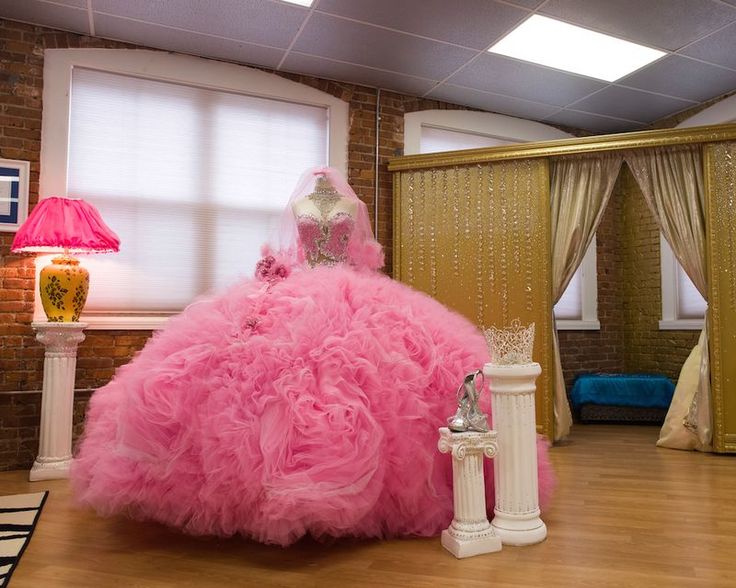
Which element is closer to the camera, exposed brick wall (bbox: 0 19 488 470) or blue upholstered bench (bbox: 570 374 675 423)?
exposed brick wall (bbox: 0 19 488 470)

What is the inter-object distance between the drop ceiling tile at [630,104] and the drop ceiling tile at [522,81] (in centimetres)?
16

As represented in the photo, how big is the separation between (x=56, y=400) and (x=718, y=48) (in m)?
4.84

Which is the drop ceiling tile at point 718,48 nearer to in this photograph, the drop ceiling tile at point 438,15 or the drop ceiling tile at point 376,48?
the drop ceiling tile at point 438,15

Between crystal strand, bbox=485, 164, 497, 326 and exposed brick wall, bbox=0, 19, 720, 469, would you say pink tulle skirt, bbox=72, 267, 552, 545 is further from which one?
crystal strand, bbox=485, 164, 497, 326

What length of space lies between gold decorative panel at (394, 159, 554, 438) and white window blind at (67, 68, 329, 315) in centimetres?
100

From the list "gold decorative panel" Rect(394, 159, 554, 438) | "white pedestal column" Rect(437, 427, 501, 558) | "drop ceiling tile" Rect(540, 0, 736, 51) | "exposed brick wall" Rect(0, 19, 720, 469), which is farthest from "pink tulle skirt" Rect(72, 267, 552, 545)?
"drop ceiling tile" Rect(540, 0, 736, 51)

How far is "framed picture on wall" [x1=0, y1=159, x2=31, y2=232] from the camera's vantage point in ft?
11.6

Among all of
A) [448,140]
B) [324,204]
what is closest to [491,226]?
[448,140]

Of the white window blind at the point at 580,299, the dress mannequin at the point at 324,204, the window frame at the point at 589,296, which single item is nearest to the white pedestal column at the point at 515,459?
the dress mannequin at the point at 324,204

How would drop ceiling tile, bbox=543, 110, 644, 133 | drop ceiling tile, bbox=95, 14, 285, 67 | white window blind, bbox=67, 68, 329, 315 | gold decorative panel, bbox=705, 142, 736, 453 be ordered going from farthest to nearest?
drop ceiling tile, bbox=543, 110, 644, 133, gold decorative panel, bbox=705, 142, 736, 453, white window blind, bbox=67, 68, 329, 315, drop ceiling tile, bbox=95, 14, 285, 67

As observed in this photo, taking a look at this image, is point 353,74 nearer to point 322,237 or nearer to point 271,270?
point 322,237

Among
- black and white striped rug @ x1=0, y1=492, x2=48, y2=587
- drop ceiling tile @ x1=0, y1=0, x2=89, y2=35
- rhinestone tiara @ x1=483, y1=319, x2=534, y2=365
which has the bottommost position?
black and white striped rug @ x1=0, y1=492, x2=48, y2=587

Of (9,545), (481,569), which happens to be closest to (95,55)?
(9,545)

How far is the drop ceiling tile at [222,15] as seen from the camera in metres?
3.47
